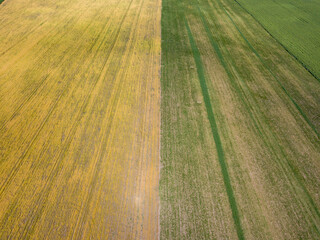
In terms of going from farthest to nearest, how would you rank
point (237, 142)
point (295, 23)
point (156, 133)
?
1. point (295, 23)
2. point (156, 133)
3. point (237, 142)

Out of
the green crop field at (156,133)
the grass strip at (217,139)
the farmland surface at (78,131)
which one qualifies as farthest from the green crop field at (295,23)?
the farmland surface at (78,131)

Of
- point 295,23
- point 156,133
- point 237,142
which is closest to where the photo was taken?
point 237,142

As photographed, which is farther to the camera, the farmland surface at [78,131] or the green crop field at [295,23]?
the green crop field at [295,23]

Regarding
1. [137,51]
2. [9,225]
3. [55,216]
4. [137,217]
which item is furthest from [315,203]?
[137,51]

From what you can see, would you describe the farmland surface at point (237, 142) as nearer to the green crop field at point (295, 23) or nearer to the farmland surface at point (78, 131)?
the farmland surface at point (78, 131)

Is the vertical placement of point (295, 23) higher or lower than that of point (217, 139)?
higher

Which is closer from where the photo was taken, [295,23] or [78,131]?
[78,131]

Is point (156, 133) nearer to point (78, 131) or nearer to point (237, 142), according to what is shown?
point (78, 131)

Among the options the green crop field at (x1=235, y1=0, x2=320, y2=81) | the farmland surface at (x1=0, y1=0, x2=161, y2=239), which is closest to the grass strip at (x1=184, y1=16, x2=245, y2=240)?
the farmland surface at (x1=0, y1=0, x2=161, y2=239)

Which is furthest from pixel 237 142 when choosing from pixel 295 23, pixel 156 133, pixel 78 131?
pixel 295 23
